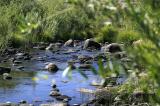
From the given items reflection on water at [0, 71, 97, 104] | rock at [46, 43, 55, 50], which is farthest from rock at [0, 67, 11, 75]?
rock at [46, 43, 55, 50]

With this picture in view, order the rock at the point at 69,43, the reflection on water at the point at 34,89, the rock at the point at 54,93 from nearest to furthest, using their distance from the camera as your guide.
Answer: the reflection on water at the point at 34,89, the rock at the point at 54,93, the rock at the point at 69,43

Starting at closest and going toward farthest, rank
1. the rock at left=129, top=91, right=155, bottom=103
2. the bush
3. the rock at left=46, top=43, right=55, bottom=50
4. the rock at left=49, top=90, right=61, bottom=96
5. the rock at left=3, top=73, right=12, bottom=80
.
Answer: the bush < the rock at left=129, top=91, right=155, bottom=103 < the rock at left=49, top=90, right=61, bottom=96 < the rock at left=3, top=73, right=12, bottom=80 < the rock at left=46, top=43, right=55, bottom=50

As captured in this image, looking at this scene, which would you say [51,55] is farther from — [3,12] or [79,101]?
[79,101]

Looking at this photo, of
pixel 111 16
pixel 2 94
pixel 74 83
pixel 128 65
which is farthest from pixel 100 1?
pixel 74 83

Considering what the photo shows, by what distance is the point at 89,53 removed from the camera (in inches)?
676

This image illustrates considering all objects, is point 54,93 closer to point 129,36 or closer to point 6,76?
point 6,76

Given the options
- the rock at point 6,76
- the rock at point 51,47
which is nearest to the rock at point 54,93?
the rock at point 6,76

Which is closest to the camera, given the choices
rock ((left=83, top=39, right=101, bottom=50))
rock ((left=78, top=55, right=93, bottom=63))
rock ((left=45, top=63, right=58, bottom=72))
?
rock ((left=45, top=63, right=58, bottom=72))

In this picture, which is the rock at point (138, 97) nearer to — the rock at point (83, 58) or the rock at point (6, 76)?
the rock at point (6, 76)

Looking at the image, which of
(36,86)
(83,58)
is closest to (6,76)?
(36,86)

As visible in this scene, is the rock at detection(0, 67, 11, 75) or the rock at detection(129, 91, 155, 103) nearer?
the rock at detection(129, 91, 155, 103)

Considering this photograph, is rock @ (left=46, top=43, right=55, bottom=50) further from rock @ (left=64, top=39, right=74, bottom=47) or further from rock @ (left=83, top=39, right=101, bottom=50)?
rock @ (left=83, top=39, right=101, bottom=50)

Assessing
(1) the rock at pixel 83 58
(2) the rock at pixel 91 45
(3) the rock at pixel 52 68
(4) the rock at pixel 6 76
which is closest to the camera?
(4) the rock at pixel 6 76

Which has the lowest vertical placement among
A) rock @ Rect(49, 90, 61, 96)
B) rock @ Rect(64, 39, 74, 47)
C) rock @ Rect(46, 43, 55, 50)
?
rock @ Rect(49, 90, 61, 96)
